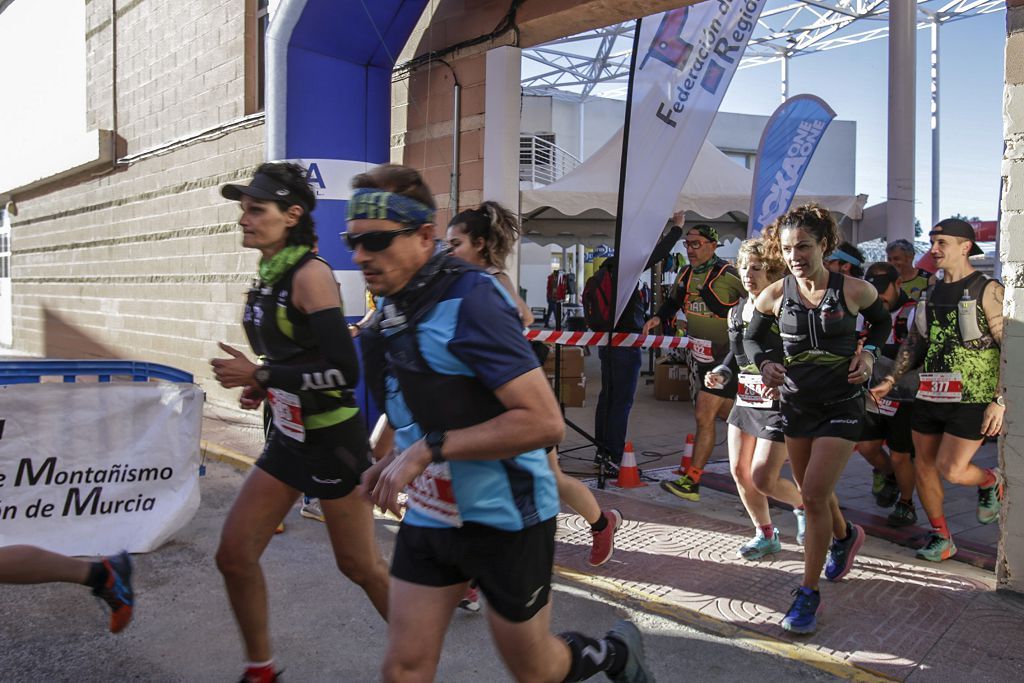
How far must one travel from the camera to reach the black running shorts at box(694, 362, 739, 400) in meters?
5.84

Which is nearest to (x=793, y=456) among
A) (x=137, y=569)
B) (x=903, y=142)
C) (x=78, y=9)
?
(x=137, y=569)

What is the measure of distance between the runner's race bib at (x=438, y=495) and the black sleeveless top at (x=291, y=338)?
910 millimetres

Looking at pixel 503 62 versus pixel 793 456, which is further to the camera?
pixel 503 62

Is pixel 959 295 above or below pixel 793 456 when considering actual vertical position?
above

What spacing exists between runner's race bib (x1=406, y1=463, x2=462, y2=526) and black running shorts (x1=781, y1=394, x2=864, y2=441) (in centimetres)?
233

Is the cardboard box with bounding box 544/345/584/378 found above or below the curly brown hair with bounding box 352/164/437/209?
below

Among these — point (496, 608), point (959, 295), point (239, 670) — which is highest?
point (959, 295)

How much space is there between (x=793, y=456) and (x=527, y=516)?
231cm

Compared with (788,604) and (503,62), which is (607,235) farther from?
(788,604)

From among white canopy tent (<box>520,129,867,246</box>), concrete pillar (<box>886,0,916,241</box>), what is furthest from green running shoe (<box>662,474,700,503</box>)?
concrete pillar (<box>886,0,916,241</box>)

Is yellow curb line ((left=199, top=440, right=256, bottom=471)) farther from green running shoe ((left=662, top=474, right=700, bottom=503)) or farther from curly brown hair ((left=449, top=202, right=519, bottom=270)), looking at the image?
curly brown hair ((left=449, top=202, right=519, bottom=270))

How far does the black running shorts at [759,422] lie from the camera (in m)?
4.41

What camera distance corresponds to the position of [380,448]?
420cm

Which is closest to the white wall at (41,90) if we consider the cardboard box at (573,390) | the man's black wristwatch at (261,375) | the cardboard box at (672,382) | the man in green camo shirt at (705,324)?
the cardboard box at (573,390)
